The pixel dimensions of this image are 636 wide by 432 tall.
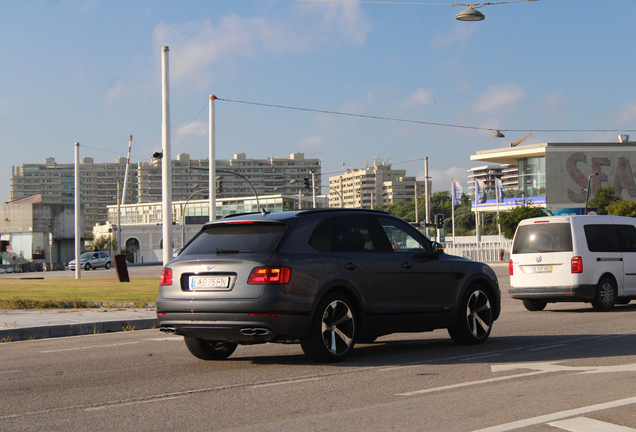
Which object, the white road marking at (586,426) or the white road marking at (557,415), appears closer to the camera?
the white road marking at (586,426)

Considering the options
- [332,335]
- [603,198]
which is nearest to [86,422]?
[332,335]

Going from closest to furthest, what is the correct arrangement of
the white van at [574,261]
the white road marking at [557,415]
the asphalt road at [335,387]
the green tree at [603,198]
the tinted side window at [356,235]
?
the white road marking at [557,415], the asphalt road at [335,387], the tinted side window at [356,235], the white van at [574,261], the green tree at [603,198]

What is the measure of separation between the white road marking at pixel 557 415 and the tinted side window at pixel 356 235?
3.41 meters

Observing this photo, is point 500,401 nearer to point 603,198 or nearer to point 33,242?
point 603,198

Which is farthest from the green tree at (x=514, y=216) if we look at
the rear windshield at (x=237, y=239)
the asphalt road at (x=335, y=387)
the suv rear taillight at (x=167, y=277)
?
the suv rear taillight at (x=167, y=277)

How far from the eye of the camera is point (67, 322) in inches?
529

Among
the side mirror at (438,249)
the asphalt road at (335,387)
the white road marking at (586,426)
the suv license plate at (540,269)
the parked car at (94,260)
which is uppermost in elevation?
the side mirror at (438,249)

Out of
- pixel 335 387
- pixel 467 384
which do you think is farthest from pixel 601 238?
pixel 335 387

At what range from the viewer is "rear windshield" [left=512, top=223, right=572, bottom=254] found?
49.8 ft

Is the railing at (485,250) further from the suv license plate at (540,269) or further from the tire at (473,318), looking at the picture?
the tire at (473,318)

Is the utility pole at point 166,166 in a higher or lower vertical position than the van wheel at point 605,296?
higher

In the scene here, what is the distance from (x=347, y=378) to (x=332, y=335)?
35.3 inches

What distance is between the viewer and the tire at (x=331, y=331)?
7.82 m

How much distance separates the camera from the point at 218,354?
8844 millimetres
